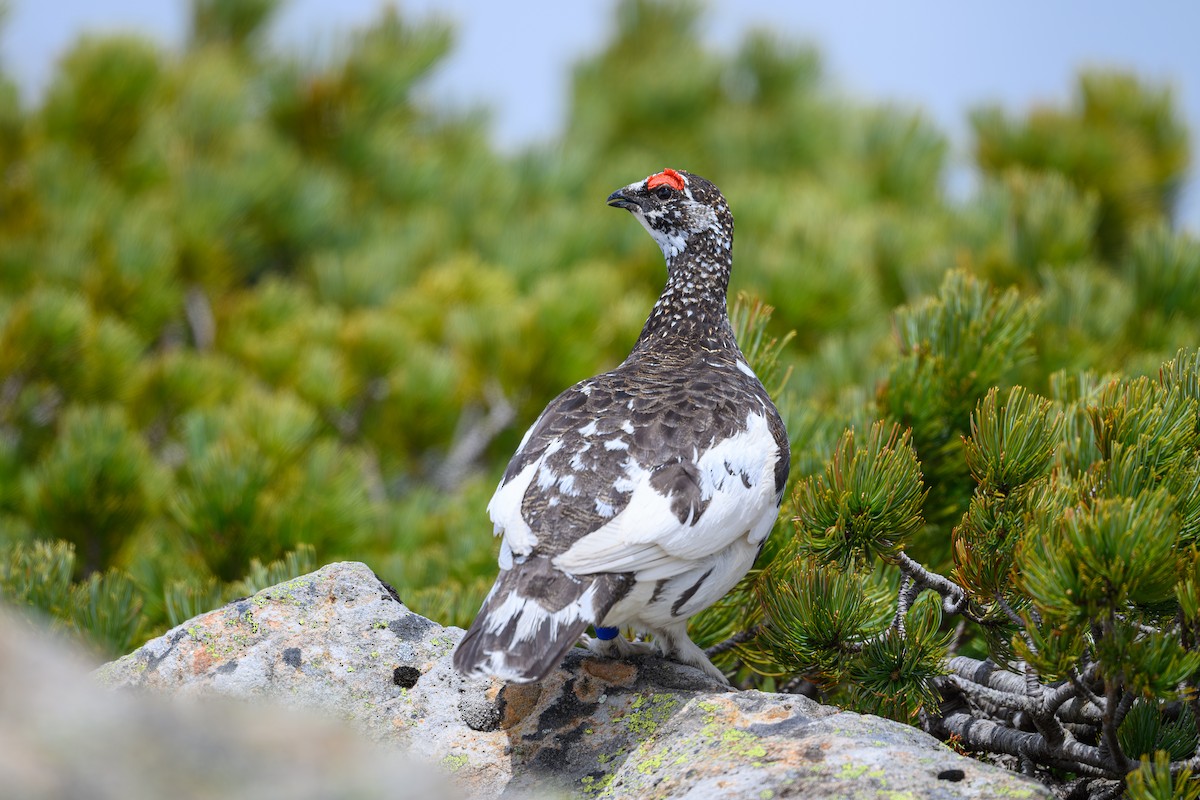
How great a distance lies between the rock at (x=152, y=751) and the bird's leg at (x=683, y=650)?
4.80 feet

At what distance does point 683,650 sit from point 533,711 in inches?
15.2

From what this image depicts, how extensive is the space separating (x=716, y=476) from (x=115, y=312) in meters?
Answer: 4.13

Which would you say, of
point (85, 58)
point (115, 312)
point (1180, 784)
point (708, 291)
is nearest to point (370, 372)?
point (115, 312)

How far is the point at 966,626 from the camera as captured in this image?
282 cm

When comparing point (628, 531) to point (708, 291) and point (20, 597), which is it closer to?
point (708, 291)

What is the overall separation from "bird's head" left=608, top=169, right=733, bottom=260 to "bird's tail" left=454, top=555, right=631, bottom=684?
58.7 inches

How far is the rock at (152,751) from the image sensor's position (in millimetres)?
968

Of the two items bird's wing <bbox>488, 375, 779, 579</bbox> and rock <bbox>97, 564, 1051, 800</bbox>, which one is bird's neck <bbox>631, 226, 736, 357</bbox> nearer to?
bird's wing <bbox>488, 375, 779, 579</bbox>

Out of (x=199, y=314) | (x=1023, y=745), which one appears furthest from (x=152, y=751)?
(x=199, y=314)

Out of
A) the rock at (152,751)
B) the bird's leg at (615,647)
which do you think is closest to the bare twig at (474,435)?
the bird's leg at (615,647)

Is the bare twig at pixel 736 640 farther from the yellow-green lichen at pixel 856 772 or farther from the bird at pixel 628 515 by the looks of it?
the yellow-green lichen at pixel 856 772

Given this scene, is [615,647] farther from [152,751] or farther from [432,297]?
[432,297]

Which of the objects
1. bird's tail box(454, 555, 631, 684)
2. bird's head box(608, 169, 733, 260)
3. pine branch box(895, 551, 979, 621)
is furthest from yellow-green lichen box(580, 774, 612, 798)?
bird's head box(608, 169, 733, 260)

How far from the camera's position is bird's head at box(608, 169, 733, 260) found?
346 centimetres
